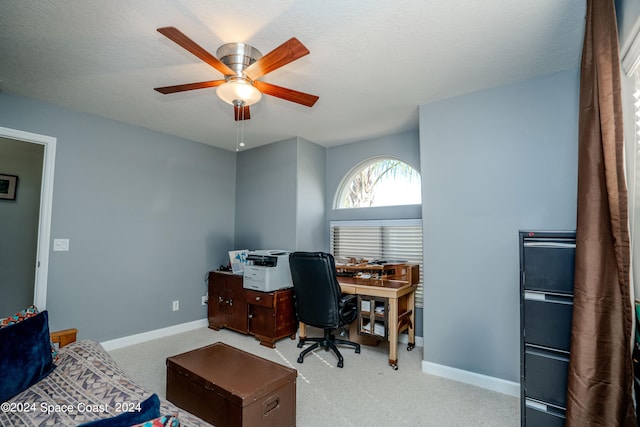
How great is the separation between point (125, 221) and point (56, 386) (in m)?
2.36

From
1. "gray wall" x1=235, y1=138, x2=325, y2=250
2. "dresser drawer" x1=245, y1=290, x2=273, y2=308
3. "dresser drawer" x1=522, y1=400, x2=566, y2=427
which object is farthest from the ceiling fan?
"dresser drawer" x1=522, y1=400, x2=566, y2=427

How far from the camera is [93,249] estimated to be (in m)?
3.30

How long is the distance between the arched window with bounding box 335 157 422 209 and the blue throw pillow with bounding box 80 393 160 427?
3.34 m

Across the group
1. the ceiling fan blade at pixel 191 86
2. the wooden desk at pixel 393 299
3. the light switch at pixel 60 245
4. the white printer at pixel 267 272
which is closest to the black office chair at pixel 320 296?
the wooden desk at pixel 393 299

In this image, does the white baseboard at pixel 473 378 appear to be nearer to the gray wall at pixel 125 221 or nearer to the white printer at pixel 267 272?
the white printer at pixel 267 272

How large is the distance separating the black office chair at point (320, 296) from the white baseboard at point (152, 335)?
1.77m

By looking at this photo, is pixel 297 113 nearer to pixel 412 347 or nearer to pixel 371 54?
pixel 371 54

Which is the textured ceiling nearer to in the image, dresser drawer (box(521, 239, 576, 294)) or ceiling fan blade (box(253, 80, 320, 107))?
ceiling fan blade (box(253, 80, 320, 107))

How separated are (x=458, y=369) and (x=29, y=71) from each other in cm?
421

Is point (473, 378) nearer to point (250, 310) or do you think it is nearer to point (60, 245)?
point (250, 310)

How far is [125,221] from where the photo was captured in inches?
140

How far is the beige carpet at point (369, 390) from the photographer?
7.00 ft

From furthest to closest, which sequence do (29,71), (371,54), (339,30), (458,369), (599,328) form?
(458,369) → (29,71) → (371,54) → (339,30) → (599,328)

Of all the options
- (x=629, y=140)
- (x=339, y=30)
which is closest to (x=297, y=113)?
(x=339, y=30)
